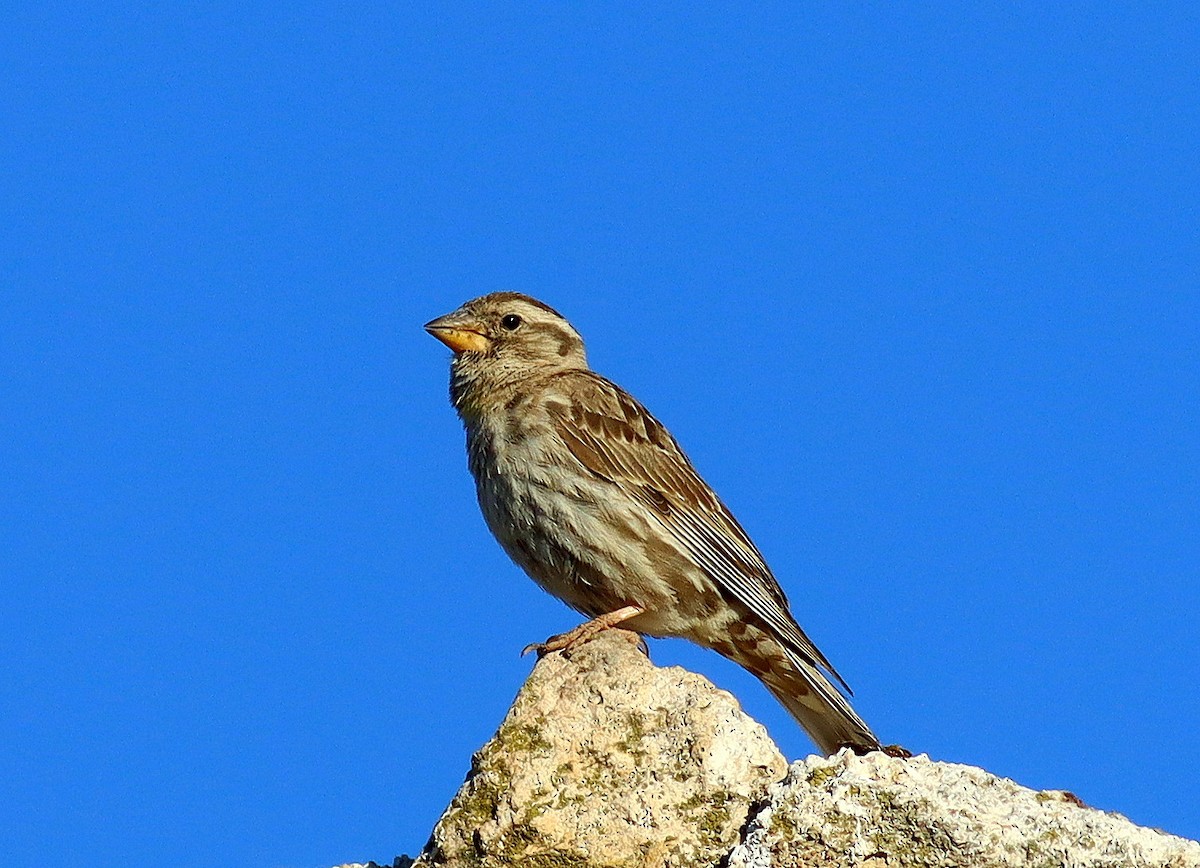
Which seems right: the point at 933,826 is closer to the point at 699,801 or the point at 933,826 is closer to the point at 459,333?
the point at 699,801

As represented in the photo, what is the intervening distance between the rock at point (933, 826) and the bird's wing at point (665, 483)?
3727 mm

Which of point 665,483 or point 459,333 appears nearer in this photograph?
point 665,483

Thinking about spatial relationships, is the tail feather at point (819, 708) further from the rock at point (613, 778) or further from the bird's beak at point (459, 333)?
the rock at point (613, 778)

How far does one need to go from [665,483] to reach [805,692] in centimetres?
153

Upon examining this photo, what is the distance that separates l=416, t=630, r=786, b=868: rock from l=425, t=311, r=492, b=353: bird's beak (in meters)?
4.25

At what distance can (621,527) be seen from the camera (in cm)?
948

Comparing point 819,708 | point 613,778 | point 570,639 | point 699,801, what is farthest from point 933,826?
point 819,708

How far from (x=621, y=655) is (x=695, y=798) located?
818mm

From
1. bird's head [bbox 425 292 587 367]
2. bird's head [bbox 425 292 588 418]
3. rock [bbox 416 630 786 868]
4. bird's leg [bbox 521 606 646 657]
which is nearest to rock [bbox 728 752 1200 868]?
rock [bbox 416 630 786 868]

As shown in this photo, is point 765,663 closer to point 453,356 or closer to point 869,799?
point 453,356

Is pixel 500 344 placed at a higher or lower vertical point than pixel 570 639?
higher

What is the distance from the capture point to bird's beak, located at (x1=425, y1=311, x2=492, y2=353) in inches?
418

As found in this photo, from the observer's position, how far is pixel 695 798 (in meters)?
6.25

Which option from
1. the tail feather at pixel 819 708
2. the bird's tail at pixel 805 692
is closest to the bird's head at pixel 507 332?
the bird's tail at pixel 805 692
